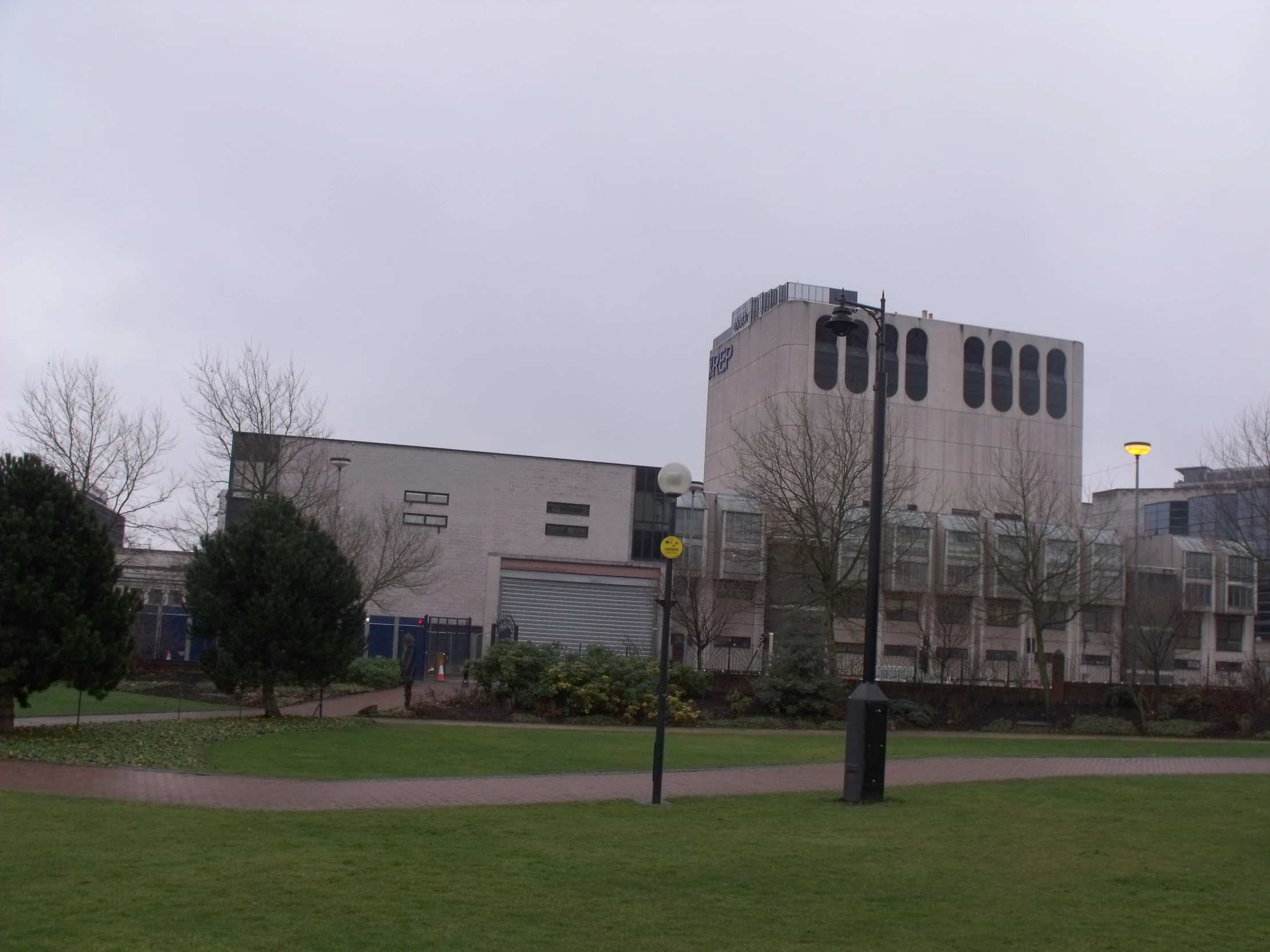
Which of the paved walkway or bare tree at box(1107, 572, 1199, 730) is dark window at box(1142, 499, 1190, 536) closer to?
bare tree at box(1107, 572, 1199, 730)

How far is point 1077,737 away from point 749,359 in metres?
41.7

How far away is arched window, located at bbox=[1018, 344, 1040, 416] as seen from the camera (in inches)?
2724

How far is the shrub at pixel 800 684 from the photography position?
28812 millimetres

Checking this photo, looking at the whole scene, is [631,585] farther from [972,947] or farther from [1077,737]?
[972,947]

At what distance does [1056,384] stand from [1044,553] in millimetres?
37018

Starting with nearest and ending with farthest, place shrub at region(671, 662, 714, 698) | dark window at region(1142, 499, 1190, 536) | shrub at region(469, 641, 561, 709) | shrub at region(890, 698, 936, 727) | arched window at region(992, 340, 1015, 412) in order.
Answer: shrub at region(469, 641, 561, 709)
shrub at region(890, 698, 936, 727)
shrub at region(671, 662, 714, 698)
arched window at region(992, 340, 1015, 412)
dark window at region(1142, 499, 1190, 536)

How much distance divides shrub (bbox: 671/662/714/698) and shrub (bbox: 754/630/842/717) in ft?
5.04

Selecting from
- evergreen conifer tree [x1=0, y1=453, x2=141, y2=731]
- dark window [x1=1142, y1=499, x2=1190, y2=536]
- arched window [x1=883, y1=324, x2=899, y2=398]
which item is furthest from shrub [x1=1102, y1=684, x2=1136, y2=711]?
dark window [x1=1142, y1=499, x2=1190, y2=536]

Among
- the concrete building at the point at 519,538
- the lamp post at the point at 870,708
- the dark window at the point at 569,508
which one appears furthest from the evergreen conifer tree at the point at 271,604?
the dark window at the point at 569,508

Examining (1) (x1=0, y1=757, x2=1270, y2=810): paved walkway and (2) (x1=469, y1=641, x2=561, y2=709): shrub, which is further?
(2) (x1=469, y1=641, x2=561, y2=709): shrub

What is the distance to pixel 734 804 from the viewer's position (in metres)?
13.0

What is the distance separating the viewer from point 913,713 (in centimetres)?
2898

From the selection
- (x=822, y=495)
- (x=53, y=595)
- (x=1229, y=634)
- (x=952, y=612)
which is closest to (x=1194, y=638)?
(x=1229, y=634)

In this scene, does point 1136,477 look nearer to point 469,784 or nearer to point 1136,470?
point 1136,470
